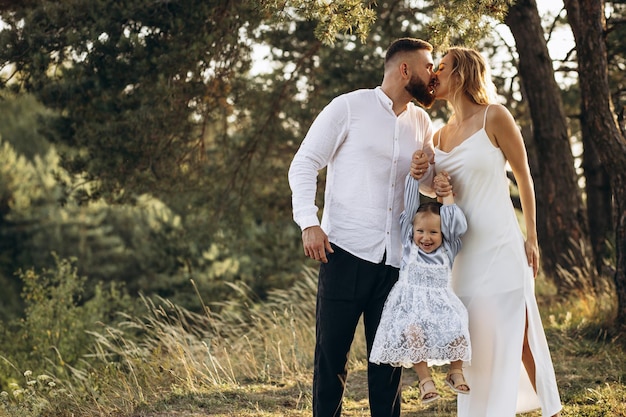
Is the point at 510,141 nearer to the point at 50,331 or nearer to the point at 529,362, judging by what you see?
the point at 529,362

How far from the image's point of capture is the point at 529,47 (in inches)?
334

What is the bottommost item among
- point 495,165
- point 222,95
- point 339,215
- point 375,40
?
point 339,215

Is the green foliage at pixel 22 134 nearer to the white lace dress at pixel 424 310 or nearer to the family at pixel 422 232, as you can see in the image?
the family at pixel 422 232

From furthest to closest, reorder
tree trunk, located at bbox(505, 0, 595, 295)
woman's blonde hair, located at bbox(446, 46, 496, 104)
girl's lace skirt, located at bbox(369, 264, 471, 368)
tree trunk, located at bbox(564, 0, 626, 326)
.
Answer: tree trunk, located at bbox(505, 0, 595, 295)
tree trunk, located at bbox(564, 0, 626, 326)
woman's blonde hair, located at bbox(446, 46, 496, 104)
girl's lace skirt, located at bbox(369, 264, 471, 368)

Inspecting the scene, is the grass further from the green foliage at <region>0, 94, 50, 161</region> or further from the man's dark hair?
the green foliage at <region>0, 94, 50, 161</region>

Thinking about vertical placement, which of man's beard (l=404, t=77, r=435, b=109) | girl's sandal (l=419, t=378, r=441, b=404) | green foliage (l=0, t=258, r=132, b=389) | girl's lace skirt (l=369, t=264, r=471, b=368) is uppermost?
man's beard (l=404, t=77, r=435, b=109)

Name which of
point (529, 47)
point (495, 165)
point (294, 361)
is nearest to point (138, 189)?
point (294, 361)

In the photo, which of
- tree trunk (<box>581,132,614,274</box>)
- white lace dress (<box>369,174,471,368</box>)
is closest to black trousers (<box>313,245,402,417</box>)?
white lace dress (<box>369,174,471,368</box>)

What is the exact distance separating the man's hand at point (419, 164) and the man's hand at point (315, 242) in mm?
528

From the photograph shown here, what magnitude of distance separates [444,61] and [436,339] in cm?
138

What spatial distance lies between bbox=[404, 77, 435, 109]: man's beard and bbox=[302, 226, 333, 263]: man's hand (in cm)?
86

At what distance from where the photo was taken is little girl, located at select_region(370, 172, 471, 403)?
362 cm

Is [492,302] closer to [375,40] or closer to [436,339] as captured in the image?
[436,339]

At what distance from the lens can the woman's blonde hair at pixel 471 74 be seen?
3.85 metres
